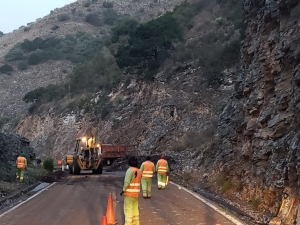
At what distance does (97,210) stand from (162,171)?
5.84 m

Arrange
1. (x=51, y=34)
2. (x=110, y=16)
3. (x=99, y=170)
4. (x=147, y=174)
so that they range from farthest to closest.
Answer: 1. (x=110, y=16)
2. (x=51, y=34)
3. (x=99, y=170)
4. (x=147, y=174)

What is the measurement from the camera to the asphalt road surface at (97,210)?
39.5 ft

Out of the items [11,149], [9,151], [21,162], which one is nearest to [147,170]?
[21,162]

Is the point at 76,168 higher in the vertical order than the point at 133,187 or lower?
lower

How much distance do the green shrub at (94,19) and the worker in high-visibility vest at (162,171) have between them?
8662 centimetres

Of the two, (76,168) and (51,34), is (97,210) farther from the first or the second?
(51,34)

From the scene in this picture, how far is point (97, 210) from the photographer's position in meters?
13.8

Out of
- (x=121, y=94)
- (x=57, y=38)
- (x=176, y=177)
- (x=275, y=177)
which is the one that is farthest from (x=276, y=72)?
(x=57, y=38)

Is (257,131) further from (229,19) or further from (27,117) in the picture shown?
(27,117)

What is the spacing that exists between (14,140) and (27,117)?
90.4 ft

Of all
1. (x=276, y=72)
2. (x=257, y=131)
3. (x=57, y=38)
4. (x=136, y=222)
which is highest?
(x=57, y=38)

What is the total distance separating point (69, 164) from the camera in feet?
105

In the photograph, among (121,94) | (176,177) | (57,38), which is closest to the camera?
(176,177)

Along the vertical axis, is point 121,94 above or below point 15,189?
above
